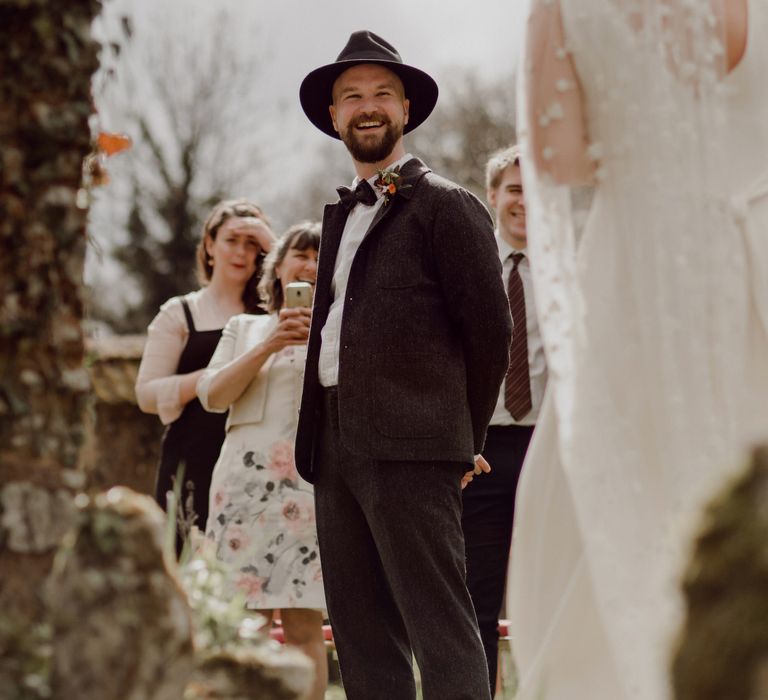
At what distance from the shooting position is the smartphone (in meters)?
4.79

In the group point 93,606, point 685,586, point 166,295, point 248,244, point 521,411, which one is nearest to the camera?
point 685,586

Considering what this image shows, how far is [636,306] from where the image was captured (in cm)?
265

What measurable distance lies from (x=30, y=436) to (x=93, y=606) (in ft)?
0.94

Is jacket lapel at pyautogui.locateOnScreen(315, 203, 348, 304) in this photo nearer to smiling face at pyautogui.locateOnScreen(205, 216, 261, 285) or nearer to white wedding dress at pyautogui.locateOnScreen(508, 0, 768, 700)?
white wedding dress at pyautogui.locateOnScreen(508, 0, 768, 700)

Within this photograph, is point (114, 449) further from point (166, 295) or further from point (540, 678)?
point (166, 295)

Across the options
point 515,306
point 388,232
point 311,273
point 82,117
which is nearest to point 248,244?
point 311,273

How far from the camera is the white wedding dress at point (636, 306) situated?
2.56m

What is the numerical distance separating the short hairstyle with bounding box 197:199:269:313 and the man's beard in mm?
2027

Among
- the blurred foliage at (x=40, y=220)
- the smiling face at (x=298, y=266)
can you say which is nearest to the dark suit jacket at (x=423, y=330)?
the smiling face at (x=298, y=266)

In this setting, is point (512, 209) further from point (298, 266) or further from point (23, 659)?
point (23, 659)

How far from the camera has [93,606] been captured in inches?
69.9

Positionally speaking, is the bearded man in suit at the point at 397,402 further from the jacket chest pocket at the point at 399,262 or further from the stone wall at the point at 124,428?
the stone wall at the point at 124,428

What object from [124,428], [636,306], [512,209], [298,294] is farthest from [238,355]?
[124,428]

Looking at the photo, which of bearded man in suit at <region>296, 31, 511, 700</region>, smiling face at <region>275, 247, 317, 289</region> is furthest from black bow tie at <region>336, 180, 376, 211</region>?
smiling face at <region>275, 247, 317, 289</region>
